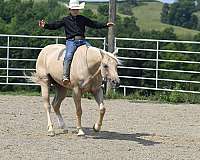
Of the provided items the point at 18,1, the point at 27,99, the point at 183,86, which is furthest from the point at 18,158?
the point at 18,1

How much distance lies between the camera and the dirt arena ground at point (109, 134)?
22.3ft

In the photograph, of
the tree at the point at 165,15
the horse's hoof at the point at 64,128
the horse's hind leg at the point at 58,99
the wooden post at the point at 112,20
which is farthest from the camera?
the tree at the point at 165,15

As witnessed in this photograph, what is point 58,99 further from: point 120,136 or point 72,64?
point 120,136

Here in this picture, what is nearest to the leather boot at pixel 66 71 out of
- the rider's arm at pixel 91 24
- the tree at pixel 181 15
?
the rider's arm at pixel 91 24

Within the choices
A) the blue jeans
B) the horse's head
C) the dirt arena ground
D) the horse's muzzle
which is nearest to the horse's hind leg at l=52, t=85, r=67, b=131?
the dirt arena ground

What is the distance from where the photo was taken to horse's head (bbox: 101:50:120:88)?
7.70 m

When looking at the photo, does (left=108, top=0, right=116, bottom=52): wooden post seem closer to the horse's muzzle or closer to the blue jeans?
the blue jeans

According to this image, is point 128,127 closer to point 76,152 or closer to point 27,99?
point 76,152

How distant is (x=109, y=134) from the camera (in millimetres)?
8516

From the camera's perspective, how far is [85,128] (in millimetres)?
9148

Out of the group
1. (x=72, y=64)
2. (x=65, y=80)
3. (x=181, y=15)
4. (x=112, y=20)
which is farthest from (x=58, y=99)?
(x=181, y=15)

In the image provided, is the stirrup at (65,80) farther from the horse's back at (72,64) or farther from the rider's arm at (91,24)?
the rider's arm at (91,24)

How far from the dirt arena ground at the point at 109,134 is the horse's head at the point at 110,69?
0.90 m

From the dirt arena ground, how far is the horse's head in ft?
2.94
